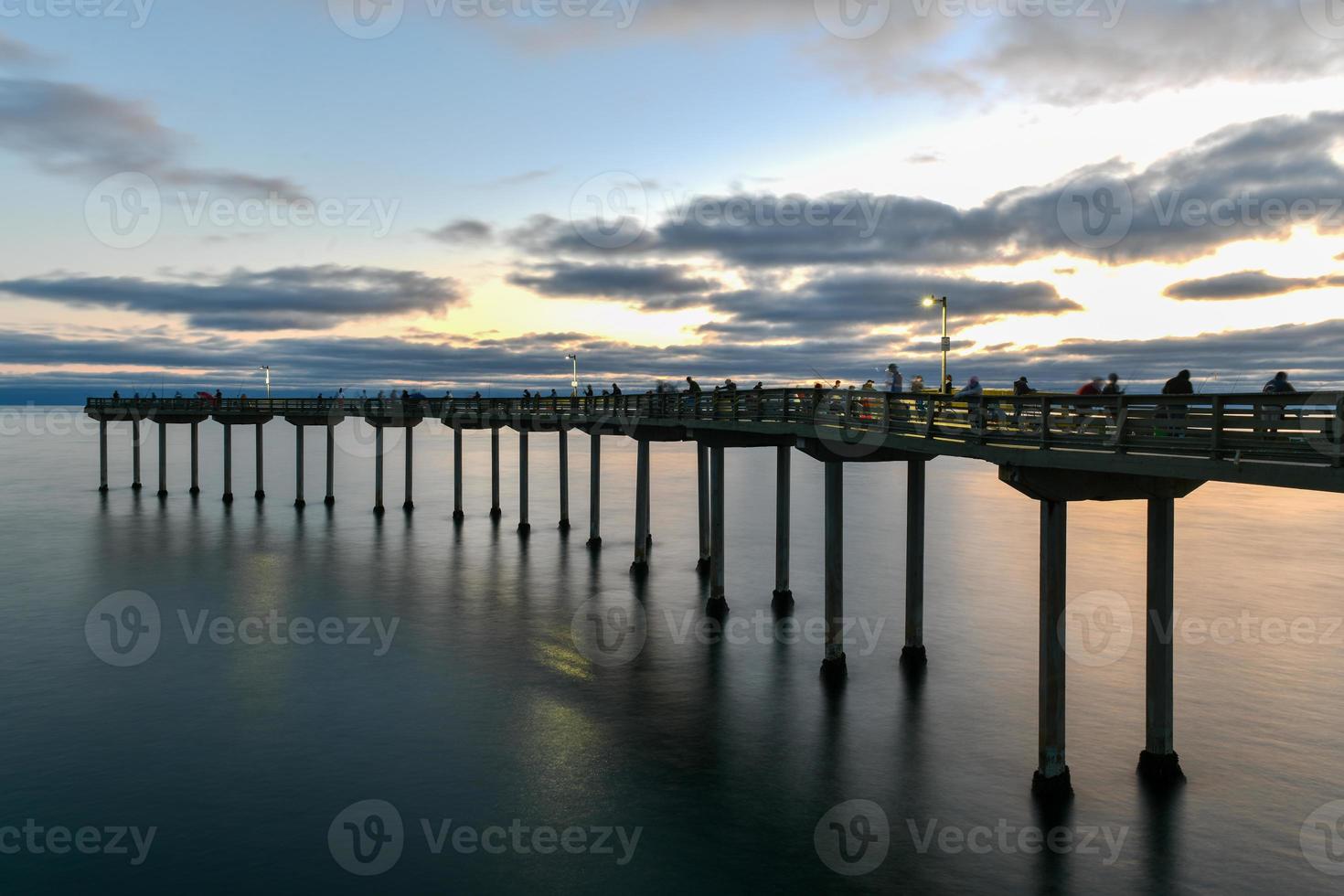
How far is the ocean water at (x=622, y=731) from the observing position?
1605 cm

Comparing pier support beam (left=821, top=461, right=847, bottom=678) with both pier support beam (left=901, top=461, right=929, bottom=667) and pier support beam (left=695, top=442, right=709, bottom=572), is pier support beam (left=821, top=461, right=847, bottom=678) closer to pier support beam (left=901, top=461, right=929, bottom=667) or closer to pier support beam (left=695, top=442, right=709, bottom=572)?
pier support beam (left=901, top=461, right=929, bottom=667)

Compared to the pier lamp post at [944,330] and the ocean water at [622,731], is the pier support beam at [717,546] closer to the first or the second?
the ocean water at [622,731]

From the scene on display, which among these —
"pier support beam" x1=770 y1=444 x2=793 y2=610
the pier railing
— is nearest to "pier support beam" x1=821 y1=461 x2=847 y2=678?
the pier railing

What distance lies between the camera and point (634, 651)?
27.8 metres

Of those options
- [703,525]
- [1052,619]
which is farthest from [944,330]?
[703,525]

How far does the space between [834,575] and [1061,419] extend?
9113 mm

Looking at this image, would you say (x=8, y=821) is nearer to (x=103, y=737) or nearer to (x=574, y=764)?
(x=103, y=737)

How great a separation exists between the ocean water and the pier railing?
21.9 ft

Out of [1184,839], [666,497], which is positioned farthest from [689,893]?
[666,497]

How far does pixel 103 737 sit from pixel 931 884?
17855 millimetres

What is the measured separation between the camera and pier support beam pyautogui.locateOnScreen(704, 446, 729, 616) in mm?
32031

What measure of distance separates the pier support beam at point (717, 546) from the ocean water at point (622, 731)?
0.80 meters

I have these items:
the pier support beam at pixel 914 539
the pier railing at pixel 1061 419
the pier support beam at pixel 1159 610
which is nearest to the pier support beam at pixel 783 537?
the pier railing at pixel 1061 419

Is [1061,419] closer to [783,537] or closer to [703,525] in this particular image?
[783,537]
